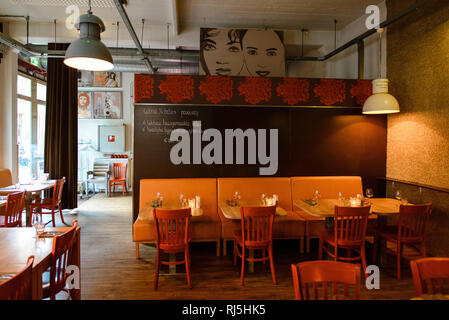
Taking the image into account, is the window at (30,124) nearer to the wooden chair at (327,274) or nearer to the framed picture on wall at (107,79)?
the framed picture on wall at (107,79)

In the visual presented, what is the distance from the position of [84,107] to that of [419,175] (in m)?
9.51

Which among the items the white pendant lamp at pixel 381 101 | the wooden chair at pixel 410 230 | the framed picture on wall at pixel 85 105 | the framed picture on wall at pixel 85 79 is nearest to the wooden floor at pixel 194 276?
the wooden chair at pixel 410 230

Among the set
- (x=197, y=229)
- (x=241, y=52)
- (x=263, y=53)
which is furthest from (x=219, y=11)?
(x=197, y=229)

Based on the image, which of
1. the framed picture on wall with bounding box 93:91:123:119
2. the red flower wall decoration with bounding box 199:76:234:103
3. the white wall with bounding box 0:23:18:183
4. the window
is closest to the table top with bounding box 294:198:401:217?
the red flower wall decoration with bounding box 199:76:234:103

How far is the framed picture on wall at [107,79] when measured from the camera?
9.59 metres

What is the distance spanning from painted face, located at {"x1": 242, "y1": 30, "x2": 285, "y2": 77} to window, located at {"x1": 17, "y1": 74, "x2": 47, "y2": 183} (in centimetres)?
577

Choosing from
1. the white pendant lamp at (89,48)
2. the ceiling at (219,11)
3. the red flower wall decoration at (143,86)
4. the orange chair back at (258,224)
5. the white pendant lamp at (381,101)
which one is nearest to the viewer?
the white pendant lamp at (89,48)

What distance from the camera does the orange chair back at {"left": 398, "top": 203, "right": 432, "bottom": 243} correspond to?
3512mm

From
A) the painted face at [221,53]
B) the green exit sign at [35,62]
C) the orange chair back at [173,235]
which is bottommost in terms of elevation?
the orange chair back at [173,235]

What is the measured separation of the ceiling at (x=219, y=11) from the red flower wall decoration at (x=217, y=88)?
1611 millimetres

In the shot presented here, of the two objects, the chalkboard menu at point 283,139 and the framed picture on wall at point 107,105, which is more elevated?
the framed picture on wall at point 107,105

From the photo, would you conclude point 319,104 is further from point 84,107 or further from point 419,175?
point 84,107

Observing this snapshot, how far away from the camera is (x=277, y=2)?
5434 mm

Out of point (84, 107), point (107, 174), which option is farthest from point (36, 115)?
point (107, 174)
